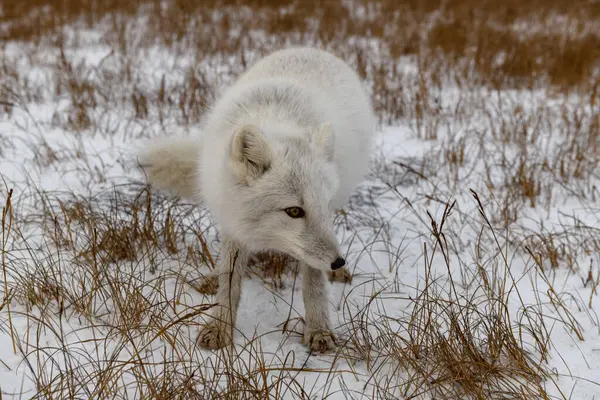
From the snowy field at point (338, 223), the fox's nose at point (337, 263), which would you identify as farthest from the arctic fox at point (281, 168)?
the snowy field at point (338, 223)

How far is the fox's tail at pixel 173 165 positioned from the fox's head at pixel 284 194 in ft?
3.79

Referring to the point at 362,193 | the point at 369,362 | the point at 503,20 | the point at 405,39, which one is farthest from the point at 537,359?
the point at 503,20

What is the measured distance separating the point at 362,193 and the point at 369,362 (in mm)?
2218

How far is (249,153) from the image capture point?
2240mm

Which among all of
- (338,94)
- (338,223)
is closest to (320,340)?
(338,223)

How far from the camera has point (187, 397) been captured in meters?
1.92

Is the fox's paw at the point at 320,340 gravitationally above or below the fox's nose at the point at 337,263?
below

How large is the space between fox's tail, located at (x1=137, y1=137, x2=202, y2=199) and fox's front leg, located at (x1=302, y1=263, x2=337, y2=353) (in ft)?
3.74

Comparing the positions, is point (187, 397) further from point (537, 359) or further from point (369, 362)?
point (537, 359)

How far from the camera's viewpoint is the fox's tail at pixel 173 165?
3.46m

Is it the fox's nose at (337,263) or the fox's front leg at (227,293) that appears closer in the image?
the fox's nose at (337,263)

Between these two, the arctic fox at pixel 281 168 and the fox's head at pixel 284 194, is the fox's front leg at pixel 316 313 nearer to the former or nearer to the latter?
the arctic fox at pixel 281 168

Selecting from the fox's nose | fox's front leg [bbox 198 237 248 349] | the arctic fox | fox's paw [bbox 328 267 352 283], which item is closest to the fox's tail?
the arctic fox

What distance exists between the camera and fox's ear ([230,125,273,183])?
220 centimetres
